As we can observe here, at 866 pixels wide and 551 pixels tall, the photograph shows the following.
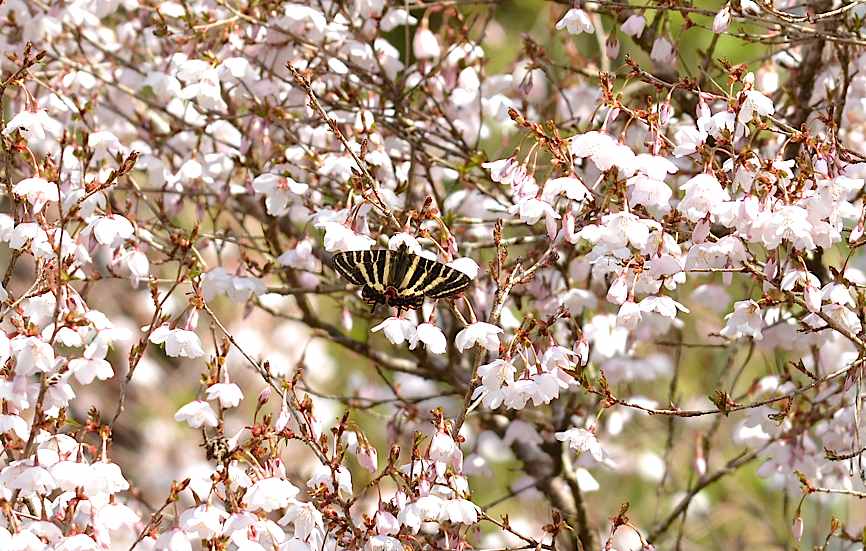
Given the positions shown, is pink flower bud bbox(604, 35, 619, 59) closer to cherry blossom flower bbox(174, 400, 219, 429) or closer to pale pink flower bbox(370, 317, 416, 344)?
pale pink flower bbox(370, 317, 416, 344)

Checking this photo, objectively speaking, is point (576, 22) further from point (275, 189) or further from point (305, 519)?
point (305, 519)

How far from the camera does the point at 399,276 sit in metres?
2.31

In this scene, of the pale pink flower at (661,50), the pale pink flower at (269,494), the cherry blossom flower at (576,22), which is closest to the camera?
the pale pink flower at (269,494)

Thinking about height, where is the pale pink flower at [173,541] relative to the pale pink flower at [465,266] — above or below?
below

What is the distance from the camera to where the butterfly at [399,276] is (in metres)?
2.28

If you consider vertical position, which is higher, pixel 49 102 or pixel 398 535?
pixel 49 102

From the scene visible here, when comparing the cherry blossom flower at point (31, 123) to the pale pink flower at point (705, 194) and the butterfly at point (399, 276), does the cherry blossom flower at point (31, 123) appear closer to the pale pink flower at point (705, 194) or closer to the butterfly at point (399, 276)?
the butterfly at point (399, 276)

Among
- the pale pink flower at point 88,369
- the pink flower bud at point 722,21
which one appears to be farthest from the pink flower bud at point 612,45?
the pale pink flower at point 88,369

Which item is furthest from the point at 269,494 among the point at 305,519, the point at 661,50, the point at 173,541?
the point at 661,50

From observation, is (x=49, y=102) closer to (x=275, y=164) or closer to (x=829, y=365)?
(x=275, y=164)

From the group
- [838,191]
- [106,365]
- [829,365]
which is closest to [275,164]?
[106,365]

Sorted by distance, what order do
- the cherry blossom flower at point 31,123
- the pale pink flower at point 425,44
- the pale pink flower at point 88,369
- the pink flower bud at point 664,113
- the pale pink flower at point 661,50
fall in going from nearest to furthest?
the pink flower bud at point 664,113 → the pale pink flower at point 88,369 → the cherry blossom flower at point 31,123 → the pale pink flower at point 661,50 → the pale pink flower at point 425,44

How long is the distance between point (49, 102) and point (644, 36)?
5.03 ft

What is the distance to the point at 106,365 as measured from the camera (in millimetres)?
2439
